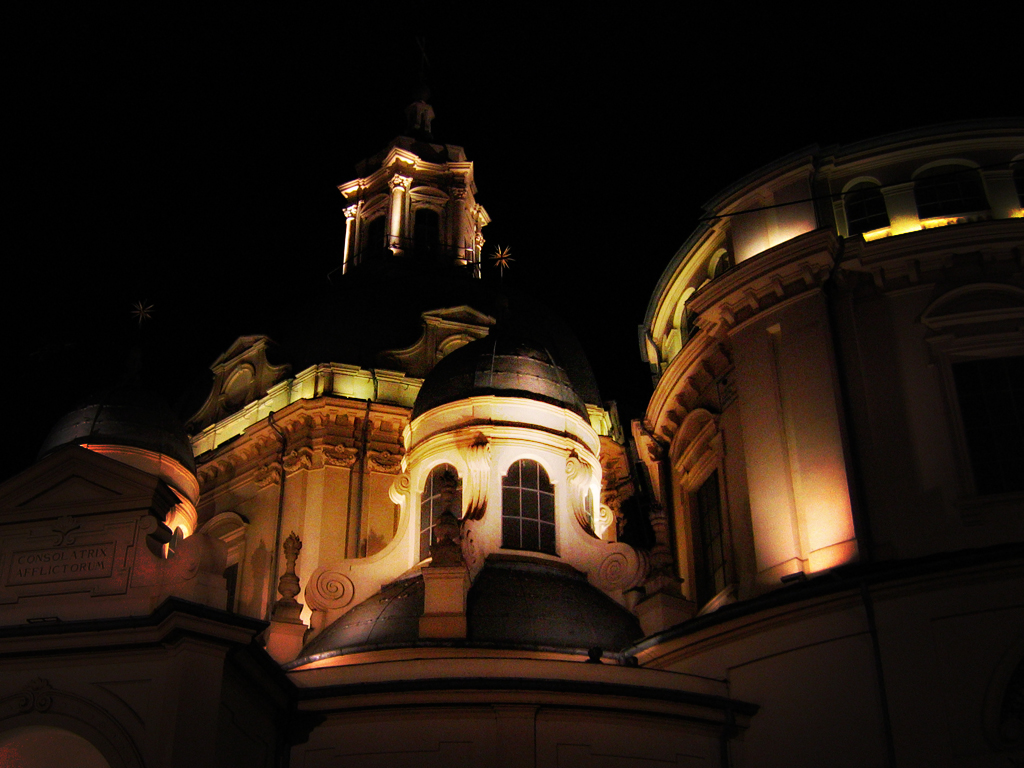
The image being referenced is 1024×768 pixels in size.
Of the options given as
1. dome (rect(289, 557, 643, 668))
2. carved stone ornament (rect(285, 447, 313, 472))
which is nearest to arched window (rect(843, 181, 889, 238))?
dome (rect(289, 557, 643, 668))

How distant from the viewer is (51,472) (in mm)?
18062

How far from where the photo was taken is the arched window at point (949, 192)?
24281 mm

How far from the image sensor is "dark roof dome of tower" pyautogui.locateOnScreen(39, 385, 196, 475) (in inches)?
1313

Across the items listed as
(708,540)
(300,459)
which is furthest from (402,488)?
(708,540)

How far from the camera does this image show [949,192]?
24.5 metres

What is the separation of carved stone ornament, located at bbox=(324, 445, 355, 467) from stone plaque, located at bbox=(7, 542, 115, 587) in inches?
680

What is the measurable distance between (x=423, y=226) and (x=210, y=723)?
102 feet

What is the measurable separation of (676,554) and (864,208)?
946 cm

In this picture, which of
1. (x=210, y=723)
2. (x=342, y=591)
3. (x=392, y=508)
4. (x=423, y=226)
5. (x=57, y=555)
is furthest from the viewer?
(x=423, y=226)

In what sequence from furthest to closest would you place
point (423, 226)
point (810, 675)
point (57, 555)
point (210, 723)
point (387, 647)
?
point (423, 226)
point (387, 647)
point (810, 675)
point (57, 555)
point (210, 723)

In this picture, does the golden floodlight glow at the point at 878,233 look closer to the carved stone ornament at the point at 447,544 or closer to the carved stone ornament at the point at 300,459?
the carved stone ornament at the point at 447,544

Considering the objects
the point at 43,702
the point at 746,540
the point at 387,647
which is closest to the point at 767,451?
the point at 746,540

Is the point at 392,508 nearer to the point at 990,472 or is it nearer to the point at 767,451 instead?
the point at 767,451

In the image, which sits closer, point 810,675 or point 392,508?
point 810,675
